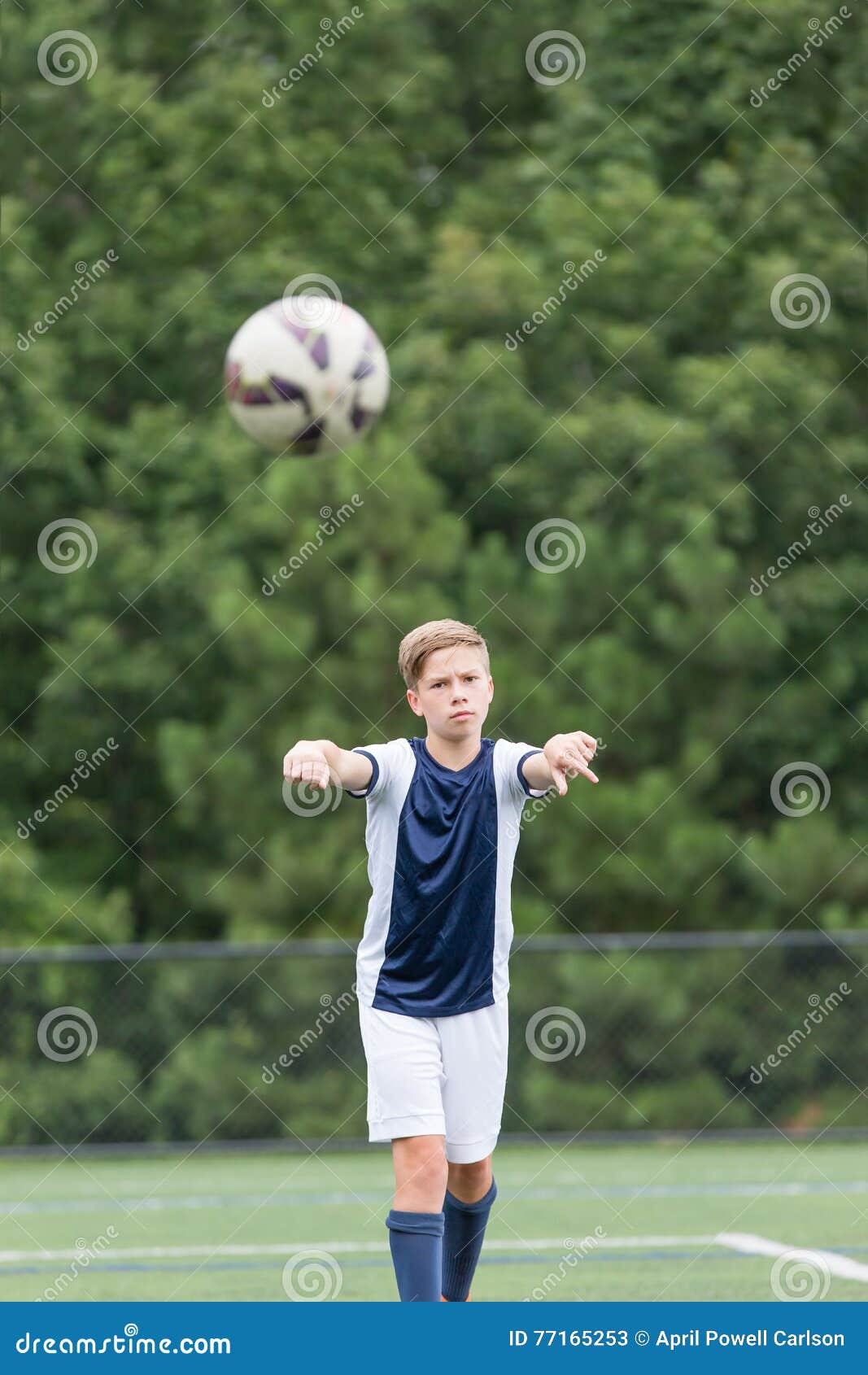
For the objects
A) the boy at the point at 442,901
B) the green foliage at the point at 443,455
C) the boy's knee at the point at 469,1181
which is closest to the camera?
the boy at the point at 442,901

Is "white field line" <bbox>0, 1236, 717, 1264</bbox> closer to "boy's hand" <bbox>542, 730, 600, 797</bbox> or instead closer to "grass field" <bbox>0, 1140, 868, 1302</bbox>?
"grass field" <bbox>0, 1140, 868, 1302</bbox>

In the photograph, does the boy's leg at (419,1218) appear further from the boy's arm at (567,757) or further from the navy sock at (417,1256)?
the boy's arm at (567,757)

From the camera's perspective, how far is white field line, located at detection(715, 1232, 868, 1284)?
593 cm

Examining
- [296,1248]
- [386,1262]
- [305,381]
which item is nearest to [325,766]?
[386,1262]

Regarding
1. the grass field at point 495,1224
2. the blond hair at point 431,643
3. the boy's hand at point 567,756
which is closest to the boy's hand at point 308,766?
the blond hair at point 431,643

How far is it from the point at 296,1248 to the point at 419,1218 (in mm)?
3166

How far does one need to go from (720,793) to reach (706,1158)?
4.31 metres

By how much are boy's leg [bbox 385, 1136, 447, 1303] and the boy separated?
30 mm

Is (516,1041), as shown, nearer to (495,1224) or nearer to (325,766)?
(495,1224)

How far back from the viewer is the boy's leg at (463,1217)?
460 centimetres

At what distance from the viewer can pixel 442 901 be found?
4.38m

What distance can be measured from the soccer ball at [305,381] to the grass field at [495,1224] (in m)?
3.53

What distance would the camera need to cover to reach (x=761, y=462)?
51.4 ft

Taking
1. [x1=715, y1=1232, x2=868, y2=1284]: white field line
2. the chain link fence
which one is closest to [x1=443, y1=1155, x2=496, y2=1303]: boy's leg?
[x1=715, y1=1232, x2=868, y2=1284]: white field line
